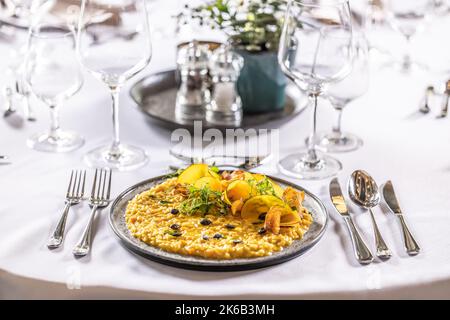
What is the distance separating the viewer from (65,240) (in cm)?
128

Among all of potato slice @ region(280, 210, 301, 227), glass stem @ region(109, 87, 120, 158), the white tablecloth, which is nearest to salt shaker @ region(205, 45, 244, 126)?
the white tablecloth

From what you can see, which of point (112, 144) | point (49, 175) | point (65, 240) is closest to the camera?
point (65, 240)

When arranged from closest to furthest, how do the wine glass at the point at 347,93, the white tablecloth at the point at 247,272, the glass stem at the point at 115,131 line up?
the white tablecloth at the point at 247,272 < the glass stem at the point at 115,131 < the wine glass at the point at 347,93

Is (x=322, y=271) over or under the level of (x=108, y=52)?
under

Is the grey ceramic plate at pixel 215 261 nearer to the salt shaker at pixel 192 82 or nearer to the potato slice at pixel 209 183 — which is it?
the potato slice at pixel 209 183

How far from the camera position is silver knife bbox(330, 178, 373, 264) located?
1229 millimetres

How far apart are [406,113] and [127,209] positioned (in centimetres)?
91

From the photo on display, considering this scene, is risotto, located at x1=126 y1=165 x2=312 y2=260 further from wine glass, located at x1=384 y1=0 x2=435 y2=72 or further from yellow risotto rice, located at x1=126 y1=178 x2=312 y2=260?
wine glass, located at x1=384 y1=0 x2=435 y2=72

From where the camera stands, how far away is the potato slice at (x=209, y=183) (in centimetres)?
133

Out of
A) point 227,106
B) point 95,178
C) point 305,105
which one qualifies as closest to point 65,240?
point 95,178

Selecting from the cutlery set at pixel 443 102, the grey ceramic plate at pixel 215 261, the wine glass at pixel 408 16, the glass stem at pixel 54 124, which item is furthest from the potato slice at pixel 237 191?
the wine glass at pixel 408 16

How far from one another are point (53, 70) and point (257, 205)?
678 mm

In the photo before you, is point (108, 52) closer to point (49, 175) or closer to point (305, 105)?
point (49, 175)
